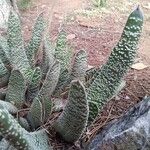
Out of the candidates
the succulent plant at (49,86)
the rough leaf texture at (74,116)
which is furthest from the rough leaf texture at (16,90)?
the rough leaf texture at (74,116)

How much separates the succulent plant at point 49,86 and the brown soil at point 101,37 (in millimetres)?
192

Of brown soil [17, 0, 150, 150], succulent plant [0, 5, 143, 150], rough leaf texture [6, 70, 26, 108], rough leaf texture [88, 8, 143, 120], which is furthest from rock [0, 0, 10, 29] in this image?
rough leaf texture [88, 8, 143, 120]

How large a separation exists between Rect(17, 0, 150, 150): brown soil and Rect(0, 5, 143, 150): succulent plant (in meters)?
0.19

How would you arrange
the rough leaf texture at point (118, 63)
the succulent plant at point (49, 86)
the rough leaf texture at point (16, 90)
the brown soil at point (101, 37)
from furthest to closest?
the brown soil at point (101, 37)
the rough leaf texture at point (16, 90)
the rough leaf texture at point (118, 63)
the succulent plant at point (49, 86)

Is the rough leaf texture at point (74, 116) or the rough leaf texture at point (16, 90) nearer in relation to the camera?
the rough leaf texture at point (74, 116)

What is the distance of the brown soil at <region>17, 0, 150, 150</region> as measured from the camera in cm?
219

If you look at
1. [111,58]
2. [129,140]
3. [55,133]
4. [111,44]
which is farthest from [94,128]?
[111,44]

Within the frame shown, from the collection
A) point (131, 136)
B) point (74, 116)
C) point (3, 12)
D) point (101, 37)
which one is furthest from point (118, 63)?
point (3, 12)

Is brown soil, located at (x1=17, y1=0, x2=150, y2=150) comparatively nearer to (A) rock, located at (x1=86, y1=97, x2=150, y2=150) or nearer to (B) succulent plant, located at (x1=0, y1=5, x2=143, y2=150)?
(B) succulent plant, located at (x1=0, y1=5, x2=143, y2=150)

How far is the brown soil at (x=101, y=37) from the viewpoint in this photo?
7.18ft

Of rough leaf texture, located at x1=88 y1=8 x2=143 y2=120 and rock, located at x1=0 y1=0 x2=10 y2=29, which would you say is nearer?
rough leaf texture, located at x1=88 y1=8 x2=143 y2=120

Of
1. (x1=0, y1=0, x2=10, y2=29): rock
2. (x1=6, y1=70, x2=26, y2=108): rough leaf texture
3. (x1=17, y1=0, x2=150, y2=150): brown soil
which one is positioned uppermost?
(x1=6, y1=70, x2=26, y2=108): rough leaf texture

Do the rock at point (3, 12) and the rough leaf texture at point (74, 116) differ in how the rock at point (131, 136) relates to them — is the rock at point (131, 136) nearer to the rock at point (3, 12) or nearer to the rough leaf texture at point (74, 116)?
the rough leaf texture at point (74, 116)

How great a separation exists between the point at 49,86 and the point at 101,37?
138 cm
